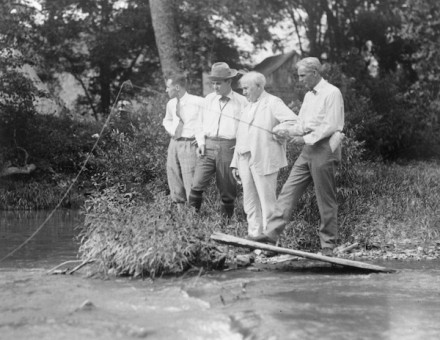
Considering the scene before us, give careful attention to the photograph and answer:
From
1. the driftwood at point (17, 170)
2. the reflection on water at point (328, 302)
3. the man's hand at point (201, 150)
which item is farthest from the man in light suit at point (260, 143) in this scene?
the driftwood at point (17, 170)

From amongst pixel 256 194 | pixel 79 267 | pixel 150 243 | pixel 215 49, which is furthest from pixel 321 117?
pixel 215 49

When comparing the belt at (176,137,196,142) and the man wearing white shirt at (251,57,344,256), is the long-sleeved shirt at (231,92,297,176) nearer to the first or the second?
the man wearing white shirt at (251,57,344,256)

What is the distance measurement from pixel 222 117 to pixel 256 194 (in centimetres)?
103

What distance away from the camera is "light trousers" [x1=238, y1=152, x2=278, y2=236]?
921 cm

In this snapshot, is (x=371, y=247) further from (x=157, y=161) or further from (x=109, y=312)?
(x=157, y=161)

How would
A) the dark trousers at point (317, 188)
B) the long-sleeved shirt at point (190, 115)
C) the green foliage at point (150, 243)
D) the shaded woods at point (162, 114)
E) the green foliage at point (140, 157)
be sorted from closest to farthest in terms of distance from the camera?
the green foliage at point (150, 243) < the dark trousers at point (317, 188) < the shaded woods at point (162, 114) < the long-sleeved shirt at point (190, 115) < the green foliage at point (140, 157)

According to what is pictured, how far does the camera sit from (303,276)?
792cm

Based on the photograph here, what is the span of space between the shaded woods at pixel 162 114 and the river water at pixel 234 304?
594 millimetres

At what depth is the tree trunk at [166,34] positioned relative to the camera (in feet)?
66.1

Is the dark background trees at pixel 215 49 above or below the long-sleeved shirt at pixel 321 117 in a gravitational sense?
above

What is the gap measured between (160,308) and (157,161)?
852cm

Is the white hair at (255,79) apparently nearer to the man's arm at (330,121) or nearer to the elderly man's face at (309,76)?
the elderly man's face at (309,76)

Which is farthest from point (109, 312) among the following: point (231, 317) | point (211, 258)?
point (211, 258)

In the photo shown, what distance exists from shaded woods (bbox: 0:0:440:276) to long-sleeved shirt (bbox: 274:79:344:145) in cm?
138
